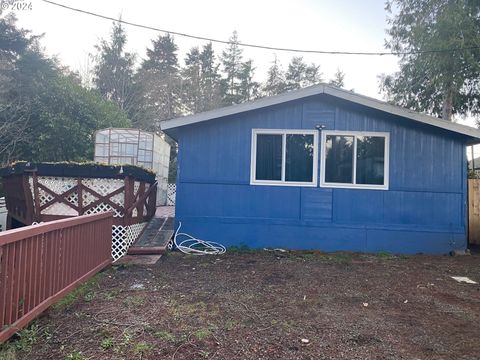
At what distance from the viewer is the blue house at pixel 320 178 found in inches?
266

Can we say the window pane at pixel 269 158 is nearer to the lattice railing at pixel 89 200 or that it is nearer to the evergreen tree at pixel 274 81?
the lattice railing at pixel 89 200

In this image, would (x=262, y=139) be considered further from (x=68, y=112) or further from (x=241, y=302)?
(x=68, y=112)

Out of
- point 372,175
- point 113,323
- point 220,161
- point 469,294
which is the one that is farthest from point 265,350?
point 372,175

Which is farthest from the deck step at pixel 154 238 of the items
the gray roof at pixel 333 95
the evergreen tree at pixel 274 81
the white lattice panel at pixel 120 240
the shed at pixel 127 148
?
the evergreen tree at pixel 274 81

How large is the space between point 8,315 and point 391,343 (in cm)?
313

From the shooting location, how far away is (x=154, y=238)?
22.4 ft

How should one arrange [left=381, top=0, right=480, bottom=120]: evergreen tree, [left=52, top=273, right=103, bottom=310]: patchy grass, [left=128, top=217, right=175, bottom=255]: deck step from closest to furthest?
[left=52, top=273, right=103, bottom=310]: patchy grass, [left=128, top=217, right=175, bottom=255]: deck step, [left=381, top=0, right=480, bottom=120]: evergreen tree

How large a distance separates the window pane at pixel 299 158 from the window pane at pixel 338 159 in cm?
35

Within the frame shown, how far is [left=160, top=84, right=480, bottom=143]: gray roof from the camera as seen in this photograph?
20.9ft

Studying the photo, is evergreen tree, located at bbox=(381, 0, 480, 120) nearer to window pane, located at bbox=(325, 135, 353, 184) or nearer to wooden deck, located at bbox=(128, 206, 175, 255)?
window pane, located at bbox=(325, 135, 353, 184)

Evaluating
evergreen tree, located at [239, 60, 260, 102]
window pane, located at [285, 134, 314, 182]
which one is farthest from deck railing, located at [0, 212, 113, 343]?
evergreen tree, located at [239, 60, 260, 102]

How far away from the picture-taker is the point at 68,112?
49.6ft

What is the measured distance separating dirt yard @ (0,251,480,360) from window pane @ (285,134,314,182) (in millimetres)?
2038

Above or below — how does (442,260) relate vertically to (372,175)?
below
